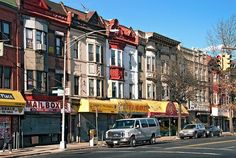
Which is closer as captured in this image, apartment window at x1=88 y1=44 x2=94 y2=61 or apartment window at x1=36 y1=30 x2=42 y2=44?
apartment window at x1=36 y1=30 x2=42 y2=44

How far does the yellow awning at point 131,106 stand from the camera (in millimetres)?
45812

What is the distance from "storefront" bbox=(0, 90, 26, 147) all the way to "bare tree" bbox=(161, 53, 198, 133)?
2266 centimetres

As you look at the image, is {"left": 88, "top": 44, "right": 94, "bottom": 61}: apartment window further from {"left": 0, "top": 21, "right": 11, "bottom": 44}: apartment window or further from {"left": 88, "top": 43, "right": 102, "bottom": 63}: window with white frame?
{"left": 0, "top": 21, "right": 11, "bottom": 44}: apartment window

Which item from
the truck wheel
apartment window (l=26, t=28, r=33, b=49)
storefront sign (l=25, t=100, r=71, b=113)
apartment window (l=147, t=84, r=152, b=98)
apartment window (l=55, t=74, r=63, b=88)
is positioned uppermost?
apartment window (l=26, t=28, r=33, b=49)

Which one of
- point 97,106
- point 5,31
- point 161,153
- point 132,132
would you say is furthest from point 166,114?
point 161,153

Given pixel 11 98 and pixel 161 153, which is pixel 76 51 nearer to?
pixel 11 98

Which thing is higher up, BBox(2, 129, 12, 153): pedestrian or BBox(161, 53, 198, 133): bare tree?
BBox(161, 53, 198, 133): bare tree

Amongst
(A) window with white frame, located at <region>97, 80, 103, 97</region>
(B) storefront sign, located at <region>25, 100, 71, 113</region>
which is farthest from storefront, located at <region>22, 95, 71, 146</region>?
(A) window with white frame, located at <region>97, 80, 103, 97</region>

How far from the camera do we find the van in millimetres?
34250

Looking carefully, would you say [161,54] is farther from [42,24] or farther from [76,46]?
[42,24]

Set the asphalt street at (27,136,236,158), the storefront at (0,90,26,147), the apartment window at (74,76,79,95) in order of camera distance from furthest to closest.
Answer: the apartment window at (74,76,79,95)
the storefront at (0,90,26,147)
the asphalt street at (27,136,236,158)

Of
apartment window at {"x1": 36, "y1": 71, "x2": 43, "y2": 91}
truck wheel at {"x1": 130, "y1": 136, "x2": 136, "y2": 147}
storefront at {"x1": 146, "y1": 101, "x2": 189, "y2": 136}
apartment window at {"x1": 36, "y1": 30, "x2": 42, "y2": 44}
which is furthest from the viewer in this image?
storefront at {"x1": 146, "y1": 101, "x2": 189, "y2": 136}

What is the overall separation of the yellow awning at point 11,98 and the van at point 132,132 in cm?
663

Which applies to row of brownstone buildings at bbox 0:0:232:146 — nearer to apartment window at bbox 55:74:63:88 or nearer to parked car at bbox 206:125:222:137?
apartment window at bbox 55:74:63:88
